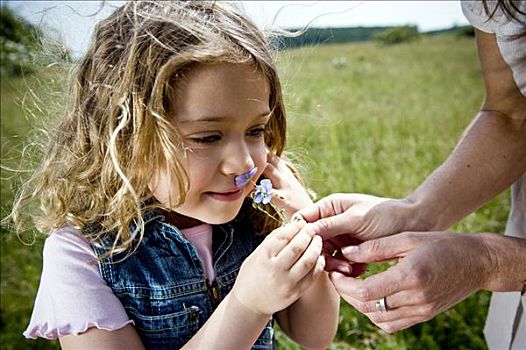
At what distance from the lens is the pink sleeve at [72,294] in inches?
60.2

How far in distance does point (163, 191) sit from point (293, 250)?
32cm

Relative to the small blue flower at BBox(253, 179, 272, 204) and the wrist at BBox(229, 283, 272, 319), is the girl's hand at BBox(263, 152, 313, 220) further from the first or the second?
the wrist at BBox(229, 283, 272, 319)

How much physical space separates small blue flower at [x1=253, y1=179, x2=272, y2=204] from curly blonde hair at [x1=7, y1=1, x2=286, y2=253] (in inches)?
7.5

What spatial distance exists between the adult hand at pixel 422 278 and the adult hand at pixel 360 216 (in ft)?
0.49

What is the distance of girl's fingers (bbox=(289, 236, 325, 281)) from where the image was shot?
144cm

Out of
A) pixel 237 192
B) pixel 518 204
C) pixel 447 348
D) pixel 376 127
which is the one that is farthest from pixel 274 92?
pixel 376 127

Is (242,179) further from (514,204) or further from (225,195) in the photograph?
(514,204)

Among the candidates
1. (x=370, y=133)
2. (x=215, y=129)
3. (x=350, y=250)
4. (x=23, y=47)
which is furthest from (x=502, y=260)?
(x=370, y=133)

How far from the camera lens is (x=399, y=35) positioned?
17.9 ft

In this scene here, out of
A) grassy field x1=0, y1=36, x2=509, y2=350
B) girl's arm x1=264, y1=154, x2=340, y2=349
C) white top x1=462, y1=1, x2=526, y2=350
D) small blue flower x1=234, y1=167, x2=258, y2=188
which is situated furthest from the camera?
grassy field x1=0, y1=36, x2=509, y2=350

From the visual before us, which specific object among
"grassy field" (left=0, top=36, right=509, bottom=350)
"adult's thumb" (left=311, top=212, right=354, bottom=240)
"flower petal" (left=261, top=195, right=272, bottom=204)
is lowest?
"grassy field" (left=0, top=36, right=509, bottom=350)

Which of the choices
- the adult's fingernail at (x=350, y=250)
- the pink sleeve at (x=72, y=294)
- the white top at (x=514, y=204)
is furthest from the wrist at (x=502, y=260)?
the pink sleeve at (x=72, y=294)

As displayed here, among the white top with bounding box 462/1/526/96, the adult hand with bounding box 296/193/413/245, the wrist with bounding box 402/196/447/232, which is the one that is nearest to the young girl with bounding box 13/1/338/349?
the adult hand with bounding box 296/193/413/245

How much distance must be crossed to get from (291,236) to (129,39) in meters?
0.56
